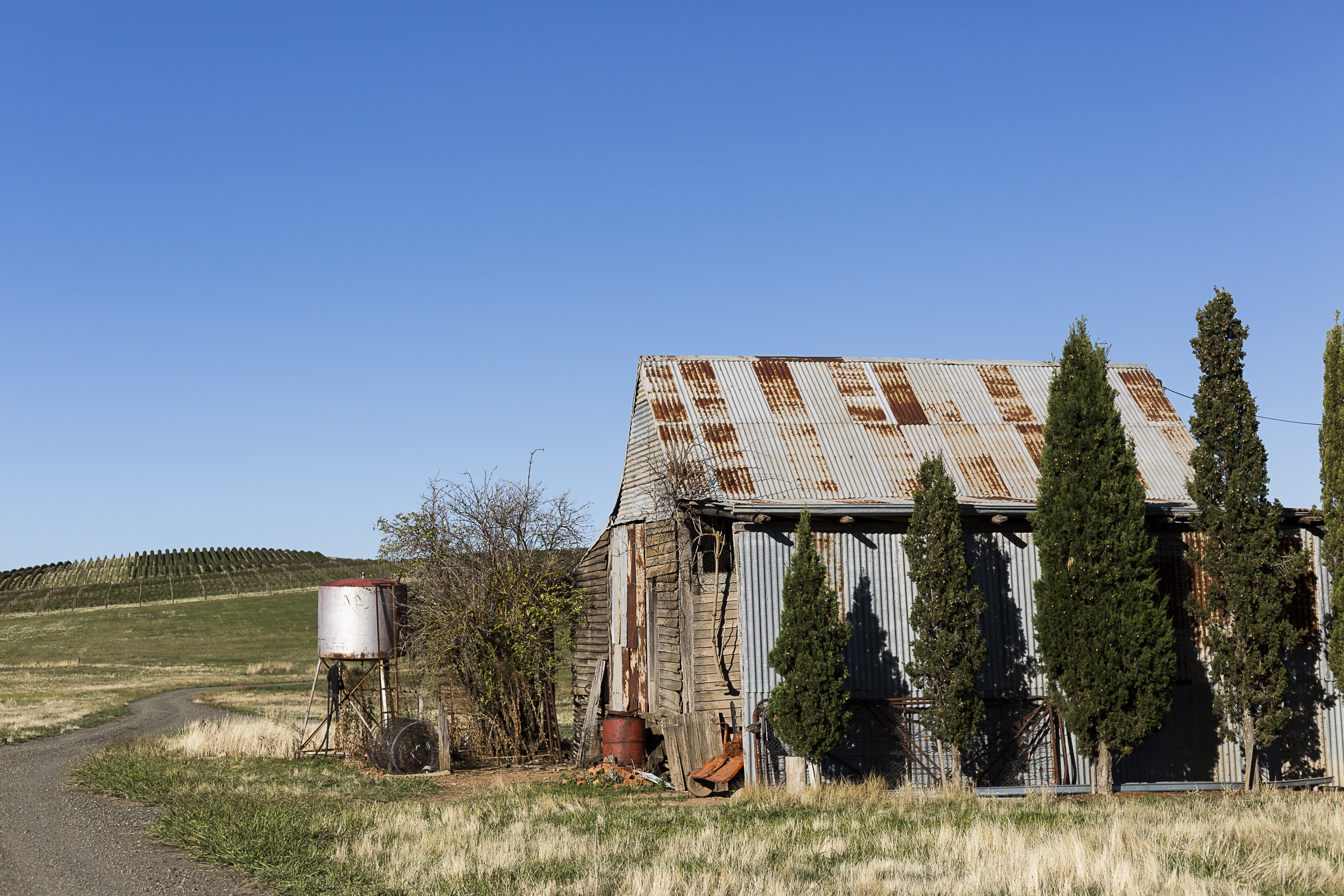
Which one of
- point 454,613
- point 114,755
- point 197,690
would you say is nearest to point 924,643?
point 454,613

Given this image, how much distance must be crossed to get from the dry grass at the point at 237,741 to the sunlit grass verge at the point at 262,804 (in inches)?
12.5

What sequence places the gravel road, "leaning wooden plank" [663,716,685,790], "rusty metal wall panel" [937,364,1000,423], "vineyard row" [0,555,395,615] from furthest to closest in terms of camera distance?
"vineyard row" [0,555,395,615], "rusty metal wall panel" [937,364,1000,423], "leaning wooden plank" [663,716,685,790], the gravel road

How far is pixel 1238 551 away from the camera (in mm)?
14906

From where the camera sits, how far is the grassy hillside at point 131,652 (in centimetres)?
3384

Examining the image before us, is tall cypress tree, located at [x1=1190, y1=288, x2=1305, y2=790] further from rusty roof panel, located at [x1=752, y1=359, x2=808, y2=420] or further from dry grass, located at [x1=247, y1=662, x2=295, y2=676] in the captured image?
dry grass, located at [x1=247, y1=662, x2=295, y2=676]

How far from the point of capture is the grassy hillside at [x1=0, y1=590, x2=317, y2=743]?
3384cm

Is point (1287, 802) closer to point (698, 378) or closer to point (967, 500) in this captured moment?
point (967, 500)

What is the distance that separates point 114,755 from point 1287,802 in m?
17.8

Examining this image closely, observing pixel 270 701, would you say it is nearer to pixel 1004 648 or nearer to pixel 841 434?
pixel 841 434

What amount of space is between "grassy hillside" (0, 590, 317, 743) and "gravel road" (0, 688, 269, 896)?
388 inches

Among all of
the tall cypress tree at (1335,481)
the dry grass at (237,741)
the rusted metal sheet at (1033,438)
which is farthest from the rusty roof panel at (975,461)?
the dry grass at (237,741)

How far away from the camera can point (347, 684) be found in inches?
851

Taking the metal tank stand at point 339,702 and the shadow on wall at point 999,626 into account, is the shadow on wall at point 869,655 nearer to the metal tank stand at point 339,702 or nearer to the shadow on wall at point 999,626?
the shadow on wall at point 999,626


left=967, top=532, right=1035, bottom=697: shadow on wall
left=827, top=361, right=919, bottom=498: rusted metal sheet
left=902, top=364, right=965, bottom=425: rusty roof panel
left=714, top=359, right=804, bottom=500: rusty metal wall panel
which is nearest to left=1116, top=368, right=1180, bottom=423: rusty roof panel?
left=902, top=364, right=965, bottom=425: rusty roof panel
